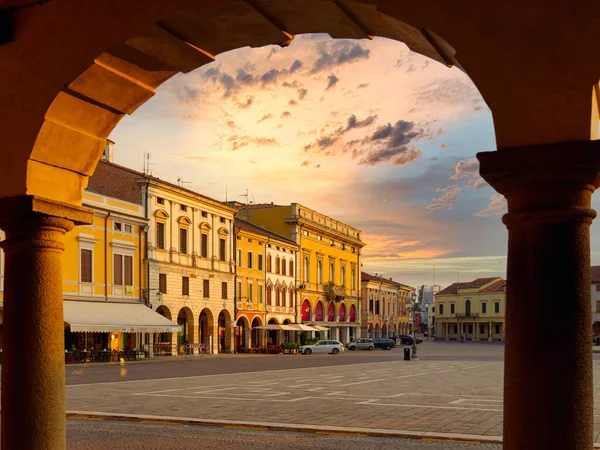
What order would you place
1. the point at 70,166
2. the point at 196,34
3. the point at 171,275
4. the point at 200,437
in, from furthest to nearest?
the point at 171,275, the point at 200,437, the point at 70,166, the point at 196,34

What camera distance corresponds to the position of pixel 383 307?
99.1 metres

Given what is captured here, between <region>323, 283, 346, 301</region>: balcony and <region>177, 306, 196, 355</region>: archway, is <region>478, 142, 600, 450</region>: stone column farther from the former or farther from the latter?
<region>323, 283, 346, 301</region>: balcony

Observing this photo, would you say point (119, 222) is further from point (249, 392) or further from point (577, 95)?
point (577, 95)

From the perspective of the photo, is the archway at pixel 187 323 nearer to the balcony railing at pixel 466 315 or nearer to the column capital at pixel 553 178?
the column capital at pixel 553 178

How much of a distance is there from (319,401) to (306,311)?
5435 centimetres

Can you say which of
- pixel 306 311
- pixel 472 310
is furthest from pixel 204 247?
pixel 472 310

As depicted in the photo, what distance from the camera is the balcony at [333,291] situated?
246 feet

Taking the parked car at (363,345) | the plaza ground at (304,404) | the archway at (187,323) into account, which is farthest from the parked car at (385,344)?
the plaza ground at (304,404)

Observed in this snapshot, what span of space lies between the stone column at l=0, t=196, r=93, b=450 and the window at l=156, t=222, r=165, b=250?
3853 cm

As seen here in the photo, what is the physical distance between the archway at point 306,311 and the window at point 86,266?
3300 centimetres

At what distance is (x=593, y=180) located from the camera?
4602mm

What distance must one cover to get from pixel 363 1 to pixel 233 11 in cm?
99

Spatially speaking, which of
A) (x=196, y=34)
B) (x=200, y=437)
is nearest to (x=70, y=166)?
(x=196, y=34)

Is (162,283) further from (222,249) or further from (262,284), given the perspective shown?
(262,284)
